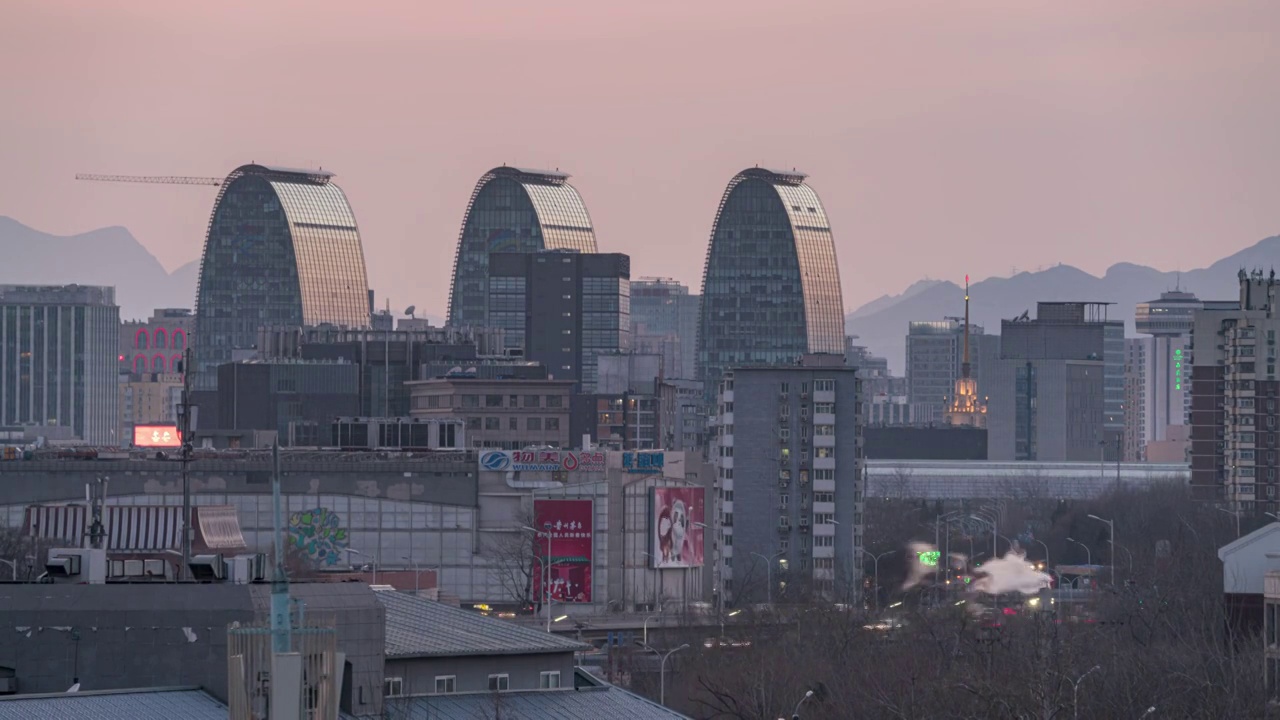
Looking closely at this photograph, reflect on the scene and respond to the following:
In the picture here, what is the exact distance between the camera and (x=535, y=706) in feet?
196

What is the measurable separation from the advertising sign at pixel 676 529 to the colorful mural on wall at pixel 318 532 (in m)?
16.6

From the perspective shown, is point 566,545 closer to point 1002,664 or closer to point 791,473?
point 791,473

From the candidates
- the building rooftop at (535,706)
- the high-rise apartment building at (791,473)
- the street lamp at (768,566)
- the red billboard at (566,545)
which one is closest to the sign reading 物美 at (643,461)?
the red billboard at (566,545)

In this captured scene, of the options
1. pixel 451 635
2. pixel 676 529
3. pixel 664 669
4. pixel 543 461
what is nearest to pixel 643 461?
pixel 676 529

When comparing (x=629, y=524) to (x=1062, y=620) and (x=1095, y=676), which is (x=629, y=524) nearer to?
(x=1062, y=620)

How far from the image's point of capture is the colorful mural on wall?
15262cm

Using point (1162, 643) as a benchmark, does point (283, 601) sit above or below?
above

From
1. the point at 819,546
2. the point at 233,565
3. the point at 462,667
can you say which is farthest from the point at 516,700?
the point at 819,546

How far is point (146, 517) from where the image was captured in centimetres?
8294

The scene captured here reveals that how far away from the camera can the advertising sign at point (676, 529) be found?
15575 centimetres

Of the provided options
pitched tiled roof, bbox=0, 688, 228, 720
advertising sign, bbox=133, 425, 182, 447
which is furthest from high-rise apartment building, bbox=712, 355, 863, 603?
pitched tiled roof, bbox=0, 688, 228, 720

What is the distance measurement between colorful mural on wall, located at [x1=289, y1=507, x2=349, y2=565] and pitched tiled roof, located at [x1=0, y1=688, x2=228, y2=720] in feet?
326

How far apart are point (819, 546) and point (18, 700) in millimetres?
127637

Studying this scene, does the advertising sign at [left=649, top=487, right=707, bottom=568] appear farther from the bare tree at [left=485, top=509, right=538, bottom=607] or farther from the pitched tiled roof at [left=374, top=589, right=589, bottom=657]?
the pitched tiled roof at [left=374, top=589, right=589, bottom=657]
